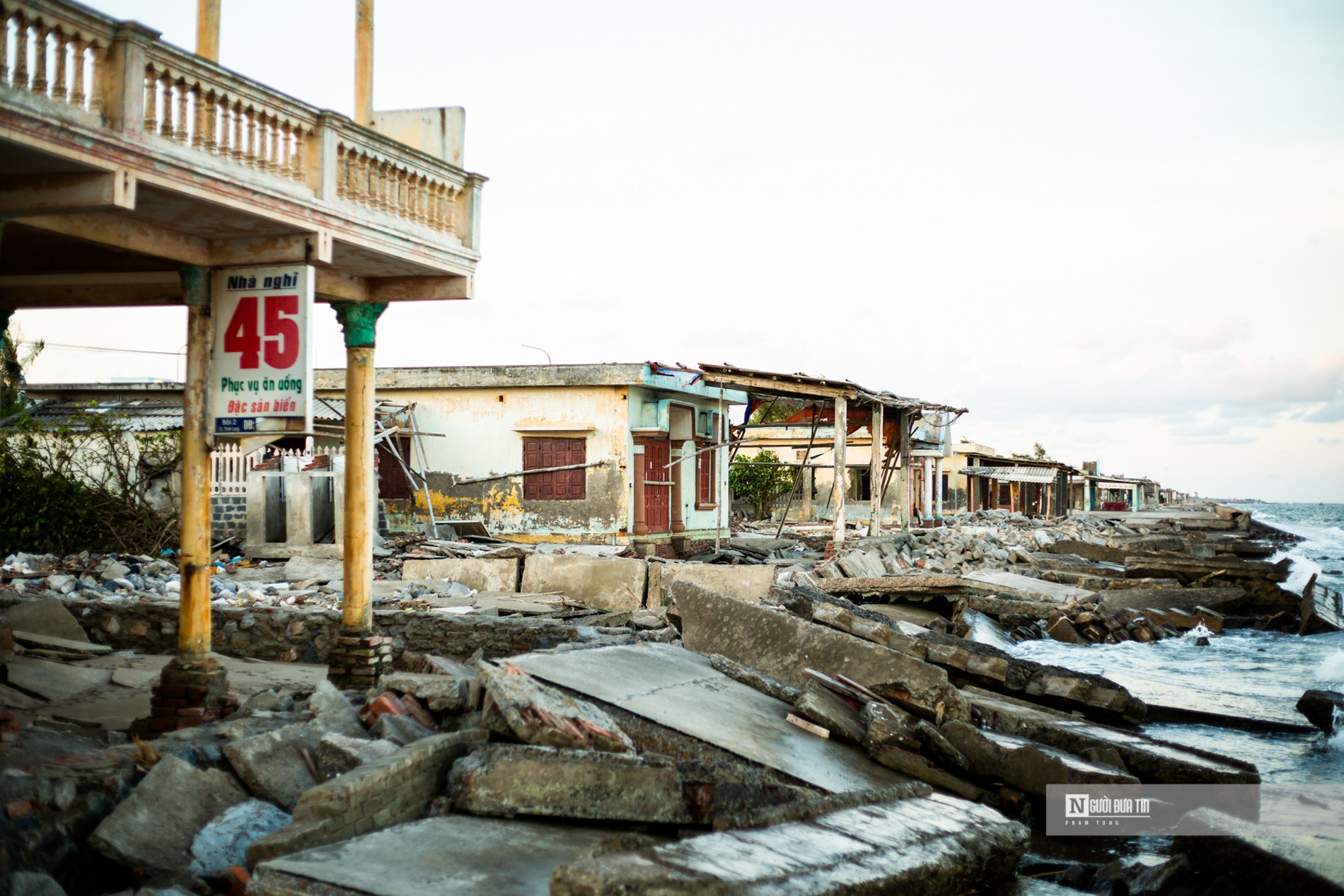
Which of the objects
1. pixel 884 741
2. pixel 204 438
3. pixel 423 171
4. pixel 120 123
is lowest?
pixel 884 741

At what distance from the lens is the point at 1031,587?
57.1 feet

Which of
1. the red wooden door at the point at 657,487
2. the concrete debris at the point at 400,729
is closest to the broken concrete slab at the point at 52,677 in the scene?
the concrete debris at the point at 400,729

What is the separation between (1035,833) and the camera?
20.2 feet

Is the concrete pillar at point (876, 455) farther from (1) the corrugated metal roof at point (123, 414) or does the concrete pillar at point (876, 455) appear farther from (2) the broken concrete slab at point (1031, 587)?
(1) the corrugated metal roof at point (123, 414)

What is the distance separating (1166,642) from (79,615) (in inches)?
596

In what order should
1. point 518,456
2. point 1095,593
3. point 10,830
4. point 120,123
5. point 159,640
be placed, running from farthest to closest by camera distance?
point 518,456 < point 1095,593 < point 159,640 < point 120,123 < point 10,830

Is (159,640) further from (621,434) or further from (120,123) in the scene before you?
(621,434)

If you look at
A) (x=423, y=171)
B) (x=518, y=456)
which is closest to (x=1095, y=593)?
(x=518, y=456)

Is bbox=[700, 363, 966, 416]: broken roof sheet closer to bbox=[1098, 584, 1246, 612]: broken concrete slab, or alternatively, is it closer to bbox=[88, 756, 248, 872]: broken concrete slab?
bbox=[1098, 584, 1246, 612]: broken concrete slab

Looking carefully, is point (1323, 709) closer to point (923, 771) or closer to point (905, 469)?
point (923, 771)

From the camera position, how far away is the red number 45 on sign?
6.28 metres

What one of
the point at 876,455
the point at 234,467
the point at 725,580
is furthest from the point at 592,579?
the point at 876,455

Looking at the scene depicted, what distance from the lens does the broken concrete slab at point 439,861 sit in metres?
3.51

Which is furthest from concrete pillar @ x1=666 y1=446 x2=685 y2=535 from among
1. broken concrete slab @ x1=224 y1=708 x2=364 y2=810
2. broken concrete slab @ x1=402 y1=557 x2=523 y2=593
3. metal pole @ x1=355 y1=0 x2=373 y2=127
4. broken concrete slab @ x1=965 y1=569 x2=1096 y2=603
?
broken concrete slab @ x1=224 y1=708 x2=364 y2=810
